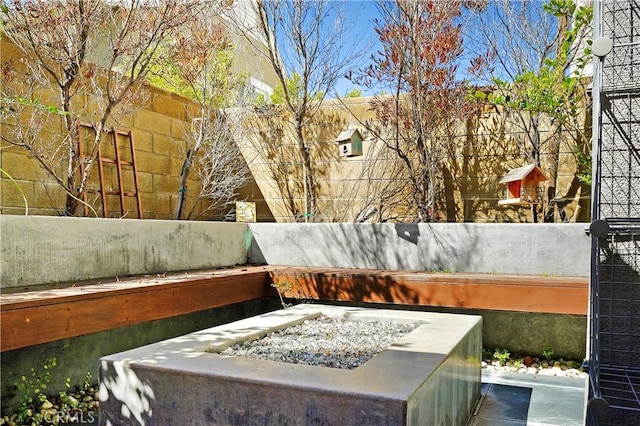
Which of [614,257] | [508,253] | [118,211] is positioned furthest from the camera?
[118,211]

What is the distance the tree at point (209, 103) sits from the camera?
18.7 feet

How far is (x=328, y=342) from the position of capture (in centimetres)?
267

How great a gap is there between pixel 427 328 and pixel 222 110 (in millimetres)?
4332

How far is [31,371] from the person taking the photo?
2.88m

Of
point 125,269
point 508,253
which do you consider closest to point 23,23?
point 125,269

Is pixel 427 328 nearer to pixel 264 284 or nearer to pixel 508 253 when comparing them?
pixel 508 253

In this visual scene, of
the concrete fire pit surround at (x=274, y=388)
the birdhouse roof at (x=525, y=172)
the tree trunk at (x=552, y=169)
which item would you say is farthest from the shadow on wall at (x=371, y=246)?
the concrete fire pit surround at (x=274, y=388)

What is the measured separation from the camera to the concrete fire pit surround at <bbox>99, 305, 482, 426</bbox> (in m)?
1.69

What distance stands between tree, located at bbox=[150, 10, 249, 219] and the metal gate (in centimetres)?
435

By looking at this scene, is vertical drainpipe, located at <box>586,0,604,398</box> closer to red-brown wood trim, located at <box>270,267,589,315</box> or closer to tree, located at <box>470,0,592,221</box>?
red-brown wood trim, located at <box>270,267,589,315</box>

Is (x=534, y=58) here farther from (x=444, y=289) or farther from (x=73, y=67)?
(x=73, y=67)

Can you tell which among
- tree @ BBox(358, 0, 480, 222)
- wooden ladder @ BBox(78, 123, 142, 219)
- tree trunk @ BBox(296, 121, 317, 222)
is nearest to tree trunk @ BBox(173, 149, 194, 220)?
wooden ladder @ BBox(78, 123, 142, 219)

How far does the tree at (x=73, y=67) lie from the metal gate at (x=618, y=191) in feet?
11.7

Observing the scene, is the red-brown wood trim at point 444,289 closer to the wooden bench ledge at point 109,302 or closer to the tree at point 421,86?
the wooden bench ledge at point 109,302
